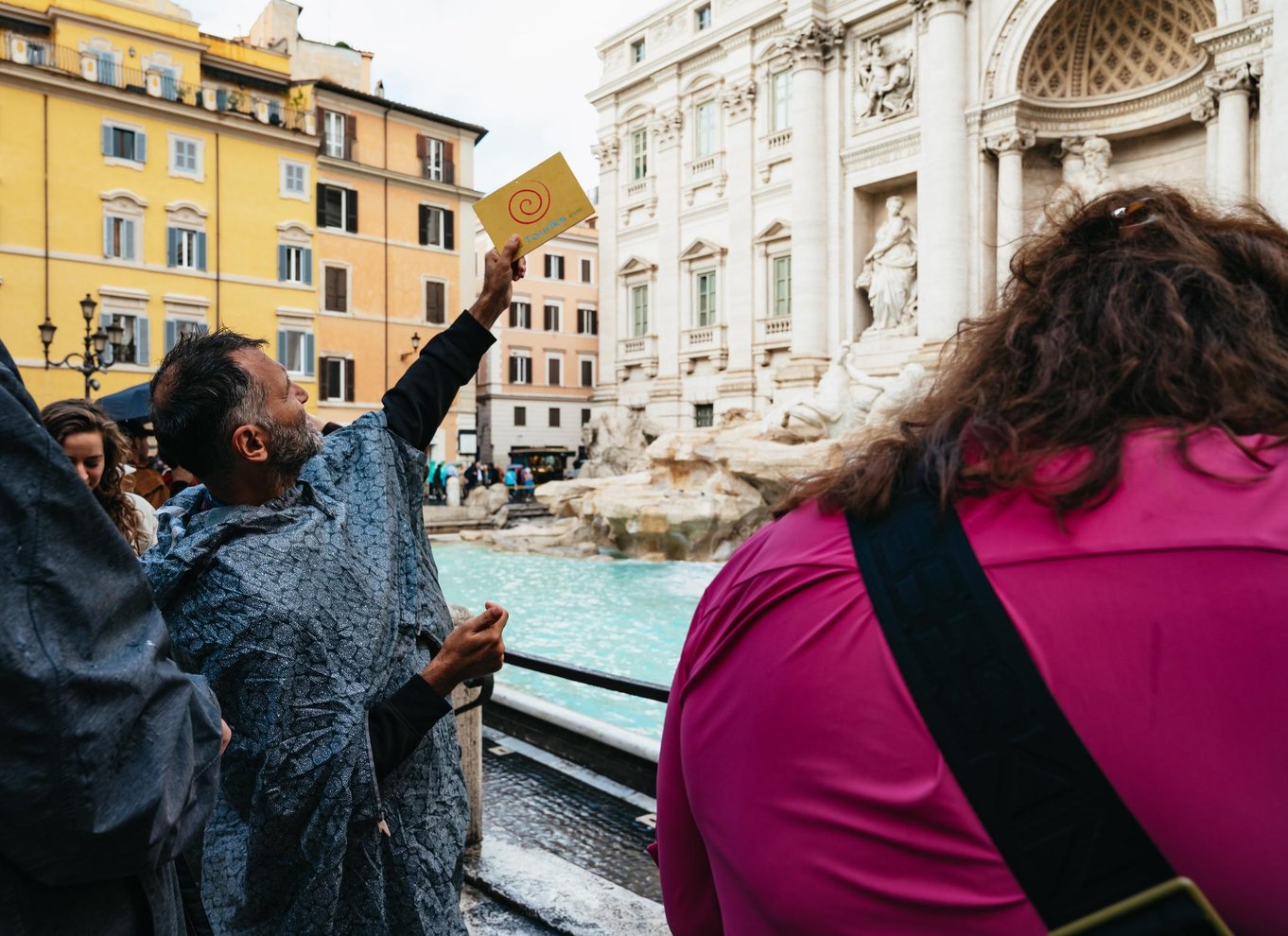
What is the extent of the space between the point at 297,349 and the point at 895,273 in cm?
1826

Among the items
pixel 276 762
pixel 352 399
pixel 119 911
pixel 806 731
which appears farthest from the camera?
pixel 352 399

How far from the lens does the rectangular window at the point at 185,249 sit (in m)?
26.8

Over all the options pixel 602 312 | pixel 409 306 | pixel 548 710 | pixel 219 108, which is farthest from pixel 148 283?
pixel 548 710

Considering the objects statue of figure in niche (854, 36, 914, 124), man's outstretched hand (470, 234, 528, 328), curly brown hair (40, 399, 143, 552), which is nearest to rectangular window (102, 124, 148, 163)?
statue of figure in niche (854, 36, 914, 124)

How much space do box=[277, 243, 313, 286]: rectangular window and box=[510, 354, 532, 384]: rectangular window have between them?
1151 cm

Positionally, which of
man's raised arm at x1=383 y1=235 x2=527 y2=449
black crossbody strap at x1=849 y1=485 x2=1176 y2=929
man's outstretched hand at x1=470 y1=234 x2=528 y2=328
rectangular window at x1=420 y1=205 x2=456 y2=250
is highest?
rectangular window at x1=420 y1=205 x2=456 y2=250

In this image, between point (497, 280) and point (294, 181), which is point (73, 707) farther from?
point (294, 181)

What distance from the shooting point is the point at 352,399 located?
30391mm

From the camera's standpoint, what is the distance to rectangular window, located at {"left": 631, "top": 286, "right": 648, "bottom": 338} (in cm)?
2881

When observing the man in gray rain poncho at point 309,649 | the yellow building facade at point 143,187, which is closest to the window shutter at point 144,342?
the yellow building facade at point 143,187

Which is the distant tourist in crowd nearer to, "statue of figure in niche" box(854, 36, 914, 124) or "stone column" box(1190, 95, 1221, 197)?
"stone column" box(1190, 95, 1221, 197)

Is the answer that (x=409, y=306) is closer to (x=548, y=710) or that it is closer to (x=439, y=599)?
(x=548, y=710)

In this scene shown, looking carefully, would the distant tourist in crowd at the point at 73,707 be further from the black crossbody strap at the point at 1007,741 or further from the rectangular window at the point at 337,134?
the rectangular window at the point at 337,134

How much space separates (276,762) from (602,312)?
28.9m
